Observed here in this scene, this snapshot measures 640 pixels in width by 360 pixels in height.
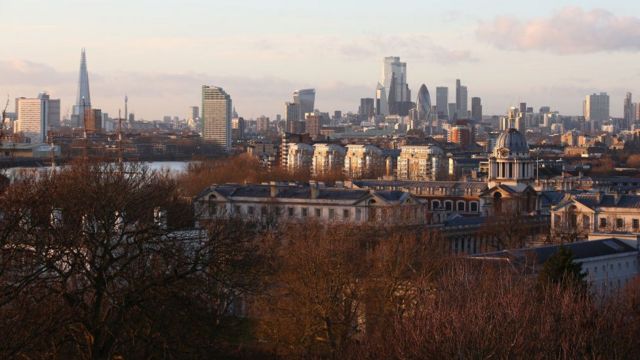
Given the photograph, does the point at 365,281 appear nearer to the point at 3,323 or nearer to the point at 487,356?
the point at 487,356

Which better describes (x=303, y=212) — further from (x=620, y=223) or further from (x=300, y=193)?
(x=620, y=223)

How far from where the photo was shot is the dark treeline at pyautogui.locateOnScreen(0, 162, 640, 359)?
20812mm

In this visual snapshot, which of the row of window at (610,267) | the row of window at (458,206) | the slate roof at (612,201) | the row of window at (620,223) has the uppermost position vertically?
the slate roof at (612,201)

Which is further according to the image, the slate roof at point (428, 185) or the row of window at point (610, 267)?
the slate roof at point (428, 185)

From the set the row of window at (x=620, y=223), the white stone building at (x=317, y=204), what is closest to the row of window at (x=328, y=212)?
the white stone building at (x=317, y=204)

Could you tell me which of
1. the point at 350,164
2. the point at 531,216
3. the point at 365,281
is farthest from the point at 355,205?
the point at 350,164

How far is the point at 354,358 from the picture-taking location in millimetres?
24812

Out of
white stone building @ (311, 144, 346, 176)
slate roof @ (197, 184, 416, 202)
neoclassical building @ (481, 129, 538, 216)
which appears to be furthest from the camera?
white stone building @ (311, 144, 346, 176)

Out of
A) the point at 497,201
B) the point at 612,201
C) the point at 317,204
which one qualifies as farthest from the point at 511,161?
the point at 317,204

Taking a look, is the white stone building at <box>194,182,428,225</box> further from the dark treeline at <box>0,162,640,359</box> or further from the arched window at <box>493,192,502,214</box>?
the dark treeline at <box>0,162,640,359</box>

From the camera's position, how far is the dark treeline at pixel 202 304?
819 inches

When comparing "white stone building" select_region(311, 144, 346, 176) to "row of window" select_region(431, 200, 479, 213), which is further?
"white stone building" select_region(311, 144, 346, 176)

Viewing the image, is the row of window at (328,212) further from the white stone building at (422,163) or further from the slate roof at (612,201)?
the white stone building at (422,163)

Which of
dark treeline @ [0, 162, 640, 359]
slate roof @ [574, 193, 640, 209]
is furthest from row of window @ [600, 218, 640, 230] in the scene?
dark treeline @ [0, 162, 640, 359]
